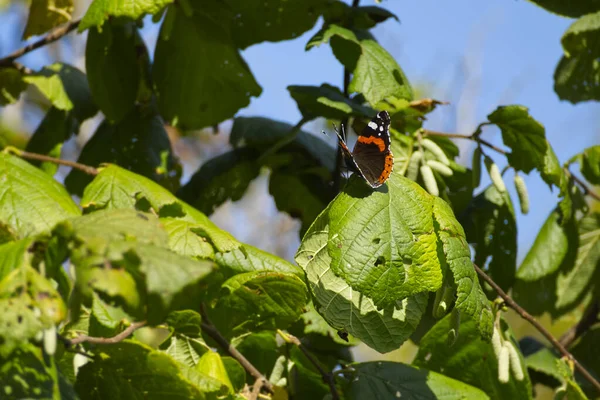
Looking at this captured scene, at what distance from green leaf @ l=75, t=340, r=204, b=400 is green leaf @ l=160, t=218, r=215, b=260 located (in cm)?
17

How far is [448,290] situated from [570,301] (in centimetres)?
97

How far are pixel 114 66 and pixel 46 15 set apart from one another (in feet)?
0.95

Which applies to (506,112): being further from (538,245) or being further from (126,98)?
(126,98)

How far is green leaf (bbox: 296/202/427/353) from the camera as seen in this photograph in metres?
1.30

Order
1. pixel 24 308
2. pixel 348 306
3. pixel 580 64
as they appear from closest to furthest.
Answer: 1. pixel 24 308
2. pixel 348 306
3. pixel 580 64

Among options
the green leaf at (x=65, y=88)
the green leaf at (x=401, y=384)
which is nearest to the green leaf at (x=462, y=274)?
the green leaf at (x=401, y=384)

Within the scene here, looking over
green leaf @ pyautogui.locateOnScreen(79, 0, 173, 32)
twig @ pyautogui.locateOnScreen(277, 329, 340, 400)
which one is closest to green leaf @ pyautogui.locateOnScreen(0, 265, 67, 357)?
twig @ pyautogui.locateOnScreen(277, 329, 340, 400)

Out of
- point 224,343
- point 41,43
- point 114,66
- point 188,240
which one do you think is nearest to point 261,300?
point 224,343

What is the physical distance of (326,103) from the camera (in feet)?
5.34

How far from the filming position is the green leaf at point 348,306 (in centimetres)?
130

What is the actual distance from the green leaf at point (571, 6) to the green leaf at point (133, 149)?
110 cm

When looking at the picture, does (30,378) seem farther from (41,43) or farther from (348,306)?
(41,43)

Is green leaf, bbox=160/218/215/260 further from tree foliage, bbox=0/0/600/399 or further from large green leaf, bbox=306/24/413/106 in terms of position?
large green leaf, bbox=306/24/413/106

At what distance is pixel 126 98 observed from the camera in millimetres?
1930
